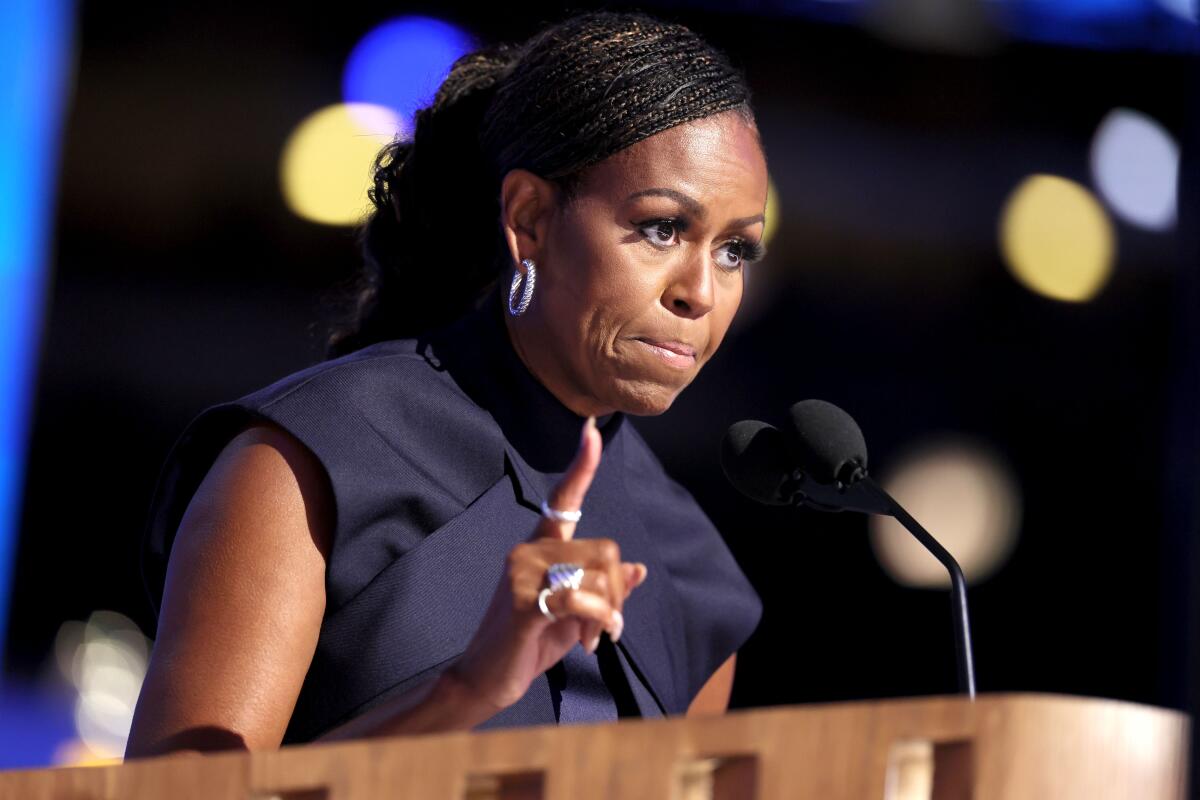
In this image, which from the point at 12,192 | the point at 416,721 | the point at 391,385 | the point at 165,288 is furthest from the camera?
the point at 165,288

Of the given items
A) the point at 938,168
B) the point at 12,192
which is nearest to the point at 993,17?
the point at 938,168

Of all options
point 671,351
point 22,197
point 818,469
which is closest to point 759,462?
Result: point 818,469

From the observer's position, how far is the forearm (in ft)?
3.78

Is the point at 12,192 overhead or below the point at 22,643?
overhead

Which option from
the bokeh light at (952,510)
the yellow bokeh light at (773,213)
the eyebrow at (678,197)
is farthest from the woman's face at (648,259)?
the bokeh light at (952,510)

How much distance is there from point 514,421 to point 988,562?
2.84m

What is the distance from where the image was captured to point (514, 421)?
1595mm

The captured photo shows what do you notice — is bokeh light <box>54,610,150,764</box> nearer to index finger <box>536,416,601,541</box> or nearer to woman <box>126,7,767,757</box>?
woman <box>126,7,767,757</box>

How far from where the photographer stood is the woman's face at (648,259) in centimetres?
151

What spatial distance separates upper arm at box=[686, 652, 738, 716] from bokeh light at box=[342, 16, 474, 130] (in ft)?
6.92

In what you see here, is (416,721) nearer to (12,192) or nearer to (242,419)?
(242,419)

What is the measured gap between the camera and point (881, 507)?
1303 millimetres

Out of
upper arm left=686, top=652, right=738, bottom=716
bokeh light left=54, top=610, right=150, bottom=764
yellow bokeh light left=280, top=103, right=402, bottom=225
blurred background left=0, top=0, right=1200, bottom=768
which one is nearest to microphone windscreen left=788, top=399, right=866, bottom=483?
upper arm left=686, top=652, right=738, bottom=716

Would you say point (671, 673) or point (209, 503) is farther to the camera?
point (671, 673)
